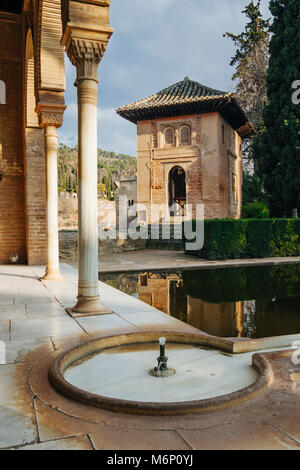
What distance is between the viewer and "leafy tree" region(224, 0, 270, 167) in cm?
2525

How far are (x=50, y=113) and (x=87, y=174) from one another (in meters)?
3.33

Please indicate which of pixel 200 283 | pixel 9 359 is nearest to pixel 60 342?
pixel 9 359

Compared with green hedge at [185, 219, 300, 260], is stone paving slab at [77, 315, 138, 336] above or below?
below

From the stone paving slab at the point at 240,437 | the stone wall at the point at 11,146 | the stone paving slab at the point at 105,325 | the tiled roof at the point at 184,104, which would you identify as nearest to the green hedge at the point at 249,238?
the stone wall at the point at 11,146

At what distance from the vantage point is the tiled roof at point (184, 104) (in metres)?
19.0

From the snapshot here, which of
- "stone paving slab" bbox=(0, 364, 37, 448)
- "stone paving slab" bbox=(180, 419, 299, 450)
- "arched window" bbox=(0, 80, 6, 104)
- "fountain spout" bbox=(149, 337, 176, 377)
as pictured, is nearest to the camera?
"stone paving slab" bbox=(180, 419, 299, 450)

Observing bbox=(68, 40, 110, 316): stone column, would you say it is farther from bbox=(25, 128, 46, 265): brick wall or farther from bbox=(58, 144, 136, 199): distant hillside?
bbox=(58, 144, 136, 199): distant hillside

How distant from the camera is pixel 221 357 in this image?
320 cm

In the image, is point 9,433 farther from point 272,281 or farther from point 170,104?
point 170,104

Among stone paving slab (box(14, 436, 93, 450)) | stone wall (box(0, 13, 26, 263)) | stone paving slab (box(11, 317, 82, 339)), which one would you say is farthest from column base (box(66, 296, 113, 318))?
stone wall (box(0, 13, 26, 263))

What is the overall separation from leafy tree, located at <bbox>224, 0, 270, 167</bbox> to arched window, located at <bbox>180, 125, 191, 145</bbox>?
7032mm

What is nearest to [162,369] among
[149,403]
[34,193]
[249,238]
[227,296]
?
[149,403]

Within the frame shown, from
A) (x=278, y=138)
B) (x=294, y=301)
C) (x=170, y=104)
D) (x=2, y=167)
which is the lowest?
(x=294, y=301)

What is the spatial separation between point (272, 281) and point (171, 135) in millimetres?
13534
